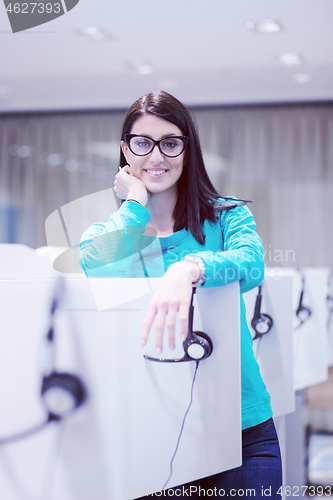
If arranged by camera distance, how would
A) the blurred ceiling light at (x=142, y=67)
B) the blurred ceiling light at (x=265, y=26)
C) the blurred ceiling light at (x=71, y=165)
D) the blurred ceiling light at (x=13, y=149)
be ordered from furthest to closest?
the blurred ceiling light at (x=13, y=149), the blurred ceiling light at (x=71, y=165), the blurred ceiling light at (x=142, y=67), the blurred ceiling light at (x=265, y=26)

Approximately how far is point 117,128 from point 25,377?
379cm

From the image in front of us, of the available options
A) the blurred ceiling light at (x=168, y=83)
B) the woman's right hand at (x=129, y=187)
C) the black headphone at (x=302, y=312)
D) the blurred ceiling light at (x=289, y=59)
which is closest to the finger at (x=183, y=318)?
the woman's right hand at (x=129, y=187)

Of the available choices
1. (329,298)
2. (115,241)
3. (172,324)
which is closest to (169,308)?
(172,324)

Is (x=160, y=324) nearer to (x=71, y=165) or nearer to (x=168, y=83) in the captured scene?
(x=168, y=83)

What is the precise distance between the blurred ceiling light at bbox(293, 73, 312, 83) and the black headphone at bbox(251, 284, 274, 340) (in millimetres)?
2711

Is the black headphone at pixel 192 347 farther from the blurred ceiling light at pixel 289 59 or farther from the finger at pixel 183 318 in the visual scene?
the blurred ceiling light at pixel 289 59

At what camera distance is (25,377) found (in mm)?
578

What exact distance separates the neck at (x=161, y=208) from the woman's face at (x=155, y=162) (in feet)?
0.11

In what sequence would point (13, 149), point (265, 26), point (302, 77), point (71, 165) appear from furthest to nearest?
1. point (13, 149)
2. point (71, 165)
3. point (302, 77)
4. point (265, 26)

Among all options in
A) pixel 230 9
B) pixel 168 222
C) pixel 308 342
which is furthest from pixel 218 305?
pixel 230 9

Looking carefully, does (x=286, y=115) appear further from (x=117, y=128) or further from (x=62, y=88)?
(x=62, y=88)

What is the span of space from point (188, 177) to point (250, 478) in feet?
1.89

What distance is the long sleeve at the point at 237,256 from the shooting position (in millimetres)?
666

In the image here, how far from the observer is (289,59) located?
305cm
